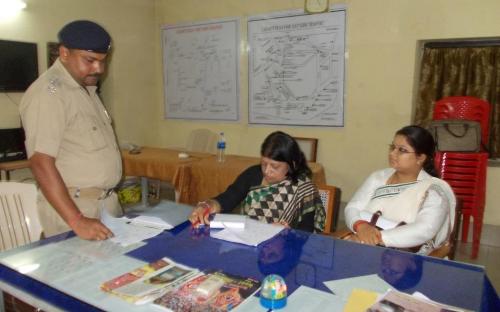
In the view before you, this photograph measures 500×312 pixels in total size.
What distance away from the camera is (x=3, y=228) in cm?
190

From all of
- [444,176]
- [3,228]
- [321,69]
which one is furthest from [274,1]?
[3,228]

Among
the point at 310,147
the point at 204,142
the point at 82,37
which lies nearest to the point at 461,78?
the point at 310,147

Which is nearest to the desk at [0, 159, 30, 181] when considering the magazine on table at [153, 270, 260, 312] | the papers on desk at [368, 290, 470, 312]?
the magazine on table at [153, 270, 260, 312]

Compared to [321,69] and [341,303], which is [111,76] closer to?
[321,69]

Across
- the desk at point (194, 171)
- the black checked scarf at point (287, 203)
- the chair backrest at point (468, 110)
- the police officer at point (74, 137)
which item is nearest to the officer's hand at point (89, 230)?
the police officer at point (74, 137)

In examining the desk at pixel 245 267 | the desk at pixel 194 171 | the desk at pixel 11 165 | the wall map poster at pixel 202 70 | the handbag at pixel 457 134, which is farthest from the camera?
the wall map poster at pixel 202 70

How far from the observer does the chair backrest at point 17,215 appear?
6.19ft

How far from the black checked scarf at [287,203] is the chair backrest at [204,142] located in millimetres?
2899

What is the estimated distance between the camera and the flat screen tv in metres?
3.93

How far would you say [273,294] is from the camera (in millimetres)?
1038

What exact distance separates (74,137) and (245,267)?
911 millimetres

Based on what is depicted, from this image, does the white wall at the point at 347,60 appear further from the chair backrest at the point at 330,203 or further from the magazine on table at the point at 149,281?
the magazine on table at the point at 149,281

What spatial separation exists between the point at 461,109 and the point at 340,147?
Result: 120cm

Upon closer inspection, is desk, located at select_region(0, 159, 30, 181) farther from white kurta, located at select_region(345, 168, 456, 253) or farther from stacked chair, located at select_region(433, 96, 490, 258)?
stacked chair, located at select_region(433, 96, 490, 258)
